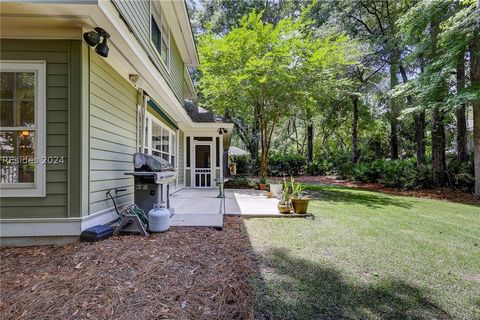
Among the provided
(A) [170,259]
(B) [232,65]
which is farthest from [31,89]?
(B) [232,65]

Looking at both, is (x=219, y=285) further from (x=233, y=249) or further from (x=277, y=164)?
(x=277, y=164)

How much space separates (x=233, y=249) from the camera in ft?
11.9

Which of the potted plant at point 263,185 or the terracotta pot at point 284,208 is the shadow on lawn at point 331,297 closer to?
the terracotta pot at point 284,208

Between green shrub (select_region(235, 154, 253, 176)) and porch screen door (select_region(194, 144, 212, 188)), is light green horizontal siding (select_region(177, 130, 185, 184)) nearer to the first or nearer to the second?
porch screen door (select_region(194, 144, 212, 188))

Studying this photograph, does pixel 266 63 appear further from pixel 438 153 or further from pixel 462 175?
pixel 462 175

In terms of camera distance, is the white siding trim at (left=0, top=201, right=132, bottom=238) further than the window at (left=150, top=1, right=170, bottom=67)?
No

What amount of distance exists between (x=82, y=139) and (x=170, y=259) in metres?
1.93

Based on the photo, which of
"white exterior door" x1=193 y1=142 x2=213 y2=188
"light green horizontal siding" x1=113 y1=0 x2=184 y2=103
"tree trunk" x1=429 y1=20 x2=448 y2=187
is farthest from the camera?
"white exterior door" x1=193 y1=142 x2=213 y2=188

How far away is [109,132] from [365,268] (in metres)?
4.16

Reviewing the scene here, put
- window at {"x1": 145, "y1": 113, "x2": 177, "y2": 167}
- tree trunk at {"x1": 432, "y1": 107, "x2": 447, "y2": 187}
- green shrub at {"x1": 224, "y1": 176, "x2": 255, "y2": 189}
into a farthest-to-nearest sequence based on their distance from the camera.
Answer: green shrub at {"x1": 224, "y1": 176, "x2": 255, "y2": 189} → tree trunk at {"x1": 432, "y1": 107, "x2": 447, "y2": 187} → window at {"x1": 145, "y1": 113, "x2": 177, "y2": 167}

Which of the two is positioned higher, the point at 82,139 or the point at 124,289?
the point at 82,139

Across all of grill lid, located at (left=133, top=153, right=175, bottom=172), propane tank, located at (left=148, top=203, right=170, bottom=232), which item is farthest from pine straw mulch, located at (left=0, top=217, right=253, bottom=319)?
grill lid, located at (left=133, top=153, right=175, bottom=172)

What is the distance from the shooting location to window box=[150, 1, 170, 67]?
20.5 feet

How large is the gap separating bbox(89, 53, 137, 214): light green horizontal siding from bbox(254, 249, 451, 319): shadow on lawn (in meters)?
2.70
